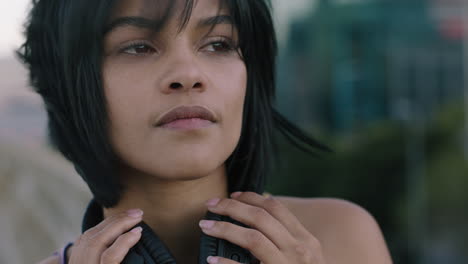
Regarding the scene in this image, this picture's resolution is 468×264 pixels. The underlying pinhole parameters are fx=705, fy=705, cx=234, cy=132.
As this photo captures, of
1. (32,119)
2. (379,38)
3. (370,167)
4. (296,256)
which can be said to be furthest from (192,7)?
(379,38)

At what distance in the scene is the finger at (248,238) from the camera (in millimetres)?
1593

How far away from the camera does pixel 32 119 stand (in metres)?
5.64

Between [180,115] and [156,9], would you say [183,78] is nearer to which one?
[180,115]

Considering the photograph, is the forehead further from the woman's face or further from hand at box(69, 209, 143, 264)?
hand at box(69, 209, 143, 264)

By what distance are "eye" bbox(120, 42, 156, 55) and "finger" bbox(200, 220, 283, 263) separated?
16.9 inches

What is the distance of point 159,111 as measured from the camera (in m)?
1.61

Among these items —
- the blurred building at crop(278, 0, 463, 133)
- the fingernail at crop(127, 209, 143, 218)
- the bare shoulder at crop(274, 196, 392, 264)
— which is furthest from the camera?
the blurred building at crop(278, 0, 463, 133)

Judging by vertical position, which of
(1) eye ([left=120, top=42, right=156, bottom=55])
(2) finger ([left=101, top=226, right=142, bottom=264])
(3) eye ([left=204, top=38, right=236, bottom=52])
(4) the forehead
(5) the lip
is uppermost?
(4) the forehead

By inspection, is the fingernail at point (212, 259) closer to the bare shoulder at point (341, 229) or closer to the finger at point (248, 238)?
the finger at point (248, 238)

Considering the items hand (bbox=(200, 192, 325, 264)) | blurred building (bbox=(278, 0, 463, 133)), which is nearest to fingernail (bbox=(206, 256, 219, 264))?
hand (bbox=(200, 192, 325, 264))

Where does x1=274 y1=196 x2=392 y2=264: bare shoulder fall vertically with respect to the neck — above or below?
below

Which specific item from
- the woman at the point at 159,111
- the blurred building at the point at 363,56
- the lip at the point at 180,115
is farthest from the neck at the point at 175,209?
the blurred building at the point at 363,56

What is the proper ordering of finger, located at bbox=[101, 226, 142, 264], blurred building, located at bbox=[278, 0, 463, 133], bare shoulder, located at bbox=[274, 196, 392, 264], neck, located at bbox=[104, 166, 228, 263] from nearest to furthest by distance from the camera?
finger, located at bbox=[101, 226, 142, 264] → neck, located at bbox=[104, 166, 228, 263] → bare shoulder, located at bbox=[274, 196, 392, 264] → blurred building, located at bbox=[278, 0, 463, 133]

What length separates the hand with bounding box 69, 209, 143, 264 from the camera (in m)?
1.57
